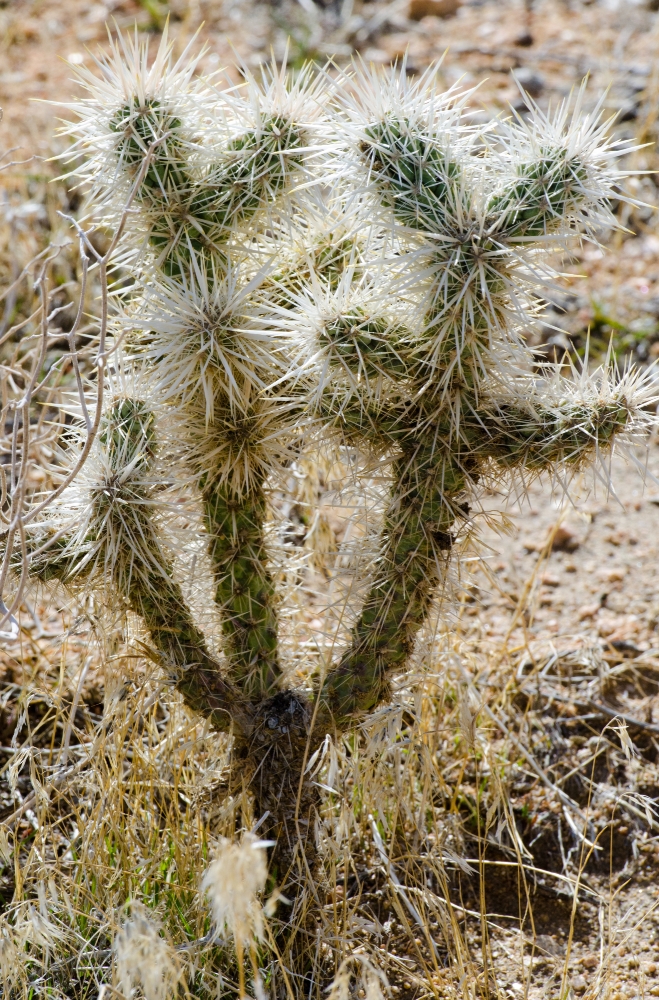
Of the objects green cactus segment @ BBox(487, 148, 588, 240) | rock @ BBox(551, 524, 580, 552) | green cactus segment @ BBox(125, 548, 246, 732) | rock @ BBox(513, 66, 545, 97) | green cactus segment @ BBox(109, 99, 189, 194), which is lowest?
rock @ BBox(551, 524, 580, 552)

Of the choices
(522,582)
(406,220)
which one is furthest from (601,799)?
(406,220)

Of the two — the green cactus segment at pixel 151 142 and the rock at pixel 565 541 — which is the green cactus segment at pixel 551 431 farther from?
the rock at pixel 565 541

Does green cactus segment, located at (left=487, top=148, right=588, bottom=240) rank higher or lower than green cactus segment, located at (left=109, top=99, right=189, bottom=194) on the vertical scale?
→ lower

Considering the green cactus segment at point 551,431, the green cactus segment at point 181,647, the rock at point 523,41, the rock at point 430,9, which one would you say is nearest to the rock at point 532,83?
the rock at point 523,41

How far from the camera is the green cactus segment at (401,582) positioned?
5.38 ft

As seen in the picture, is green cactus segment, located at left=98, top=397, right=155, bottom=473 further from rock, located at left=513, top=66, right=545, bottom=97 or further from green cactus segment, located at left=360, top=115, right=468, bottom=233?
rock, located at left=513, top=66, right=545, bottom=97

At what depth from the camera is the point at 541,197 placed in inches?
57.8

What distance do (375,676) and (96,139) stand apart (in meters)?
1.06

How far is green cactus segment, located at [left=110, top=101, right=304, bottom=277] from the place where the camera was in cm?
159

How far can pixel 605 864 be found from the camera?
7.30ft

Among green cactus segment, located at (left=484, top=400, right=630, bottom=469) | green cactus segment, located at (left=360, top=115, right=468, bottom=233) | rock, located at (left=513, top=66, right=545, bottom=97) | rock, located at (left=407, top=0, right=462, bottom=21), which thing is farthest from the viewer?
rock, located at (left=407, top=0, right=462, bottom=21)

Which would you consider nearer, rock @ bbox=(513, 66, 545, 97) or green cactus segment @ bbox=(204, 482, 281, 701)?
green cactus segment @ bbox=(204, 482, 281, 701)

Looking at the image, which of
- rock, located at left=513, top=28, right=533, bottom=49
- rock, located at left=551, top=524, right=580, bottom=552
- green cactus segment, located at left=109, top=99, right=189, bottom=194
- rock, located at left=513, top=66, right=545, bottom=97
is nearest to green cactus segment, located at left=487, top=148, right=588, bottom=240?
green cactus segment, located at left=109, top=99, right=189, bottom=194

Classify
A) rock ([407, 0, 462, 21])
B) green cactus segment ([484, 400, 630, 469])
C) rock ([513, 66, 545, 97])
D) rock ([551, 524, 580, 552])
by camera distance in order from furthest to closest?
rock ([407, 0, 462, 21]) → rock ([513, 66, 545, 97]) → rock ([551, 524, 580, 552]) → green cactus segment ([484, 400, 630, 469])
